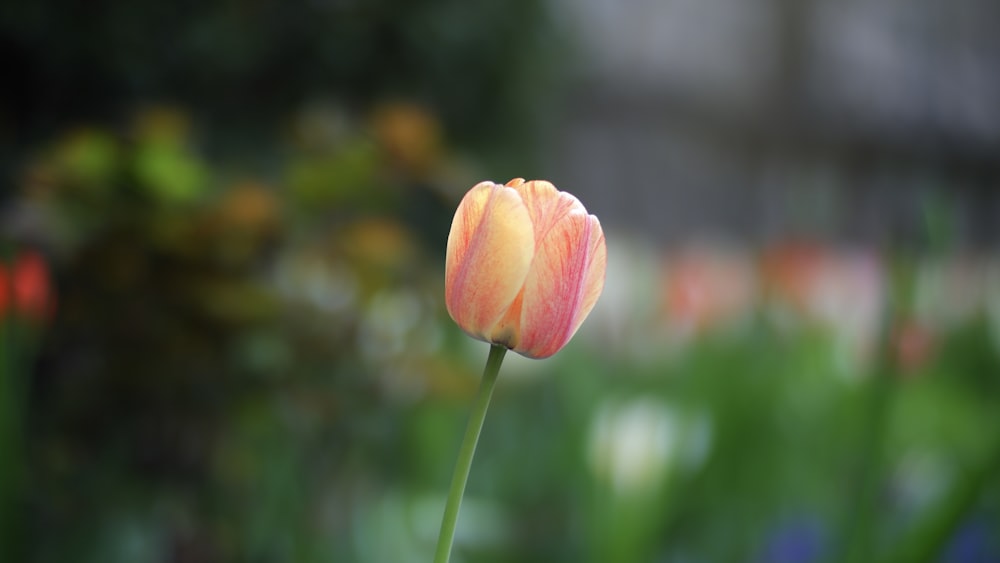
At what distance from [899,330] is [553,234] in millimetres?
304

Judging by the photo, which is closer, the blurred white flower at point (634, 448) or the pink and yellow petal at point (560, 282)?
the pink and yellow petal at point (560, 282)

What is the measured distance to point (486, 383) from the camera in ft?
0.76

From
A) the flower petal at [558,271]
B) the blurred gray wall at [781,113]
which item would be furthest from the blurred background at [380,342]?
the blurred gray wall at [781,113]

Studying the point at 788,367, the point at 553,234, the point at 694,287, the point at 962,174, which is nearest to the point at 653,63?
the point at 962,174

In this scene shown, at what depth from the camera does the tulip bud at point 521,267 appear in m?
0.26

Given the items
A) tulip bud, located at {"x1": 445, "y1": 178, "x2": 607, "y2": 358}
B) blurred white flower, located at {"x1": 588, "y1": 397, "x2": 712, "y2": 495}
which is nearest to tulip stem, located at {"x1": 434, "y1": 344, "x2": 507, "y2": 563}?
tulip bud, located at {"x1": 445, "y1": 178, "x2": 607, "y2": 358}

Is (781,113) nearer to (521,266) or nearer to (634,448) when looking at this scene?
(634,448)

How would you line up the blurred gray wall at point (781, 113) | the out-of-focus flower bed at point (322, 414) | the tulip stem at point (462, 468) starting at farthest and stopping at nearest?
the blurred gray wall at point (781, 113) < the out-of-focus flower bed at point (322, 414) < the tulip stem at point (462, 468)

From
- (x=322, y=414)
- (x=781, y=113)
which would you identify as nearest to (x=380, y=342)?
(x=322, y=414)

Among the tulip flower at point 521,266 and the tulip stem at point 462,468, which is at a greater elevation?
the tulip flower at point 521,266

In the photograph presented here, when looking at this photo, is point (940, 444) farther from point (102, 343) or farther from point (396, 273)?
point (102, 343)

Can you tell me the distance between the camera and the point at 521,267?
0.26m

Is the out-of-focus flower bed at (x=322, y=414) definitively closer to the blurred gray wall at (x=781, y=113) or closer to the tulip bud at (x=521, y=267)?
the tulip bud at (x=521, y=267)

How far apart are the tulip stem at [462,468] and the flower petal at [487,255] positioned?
27 mm
